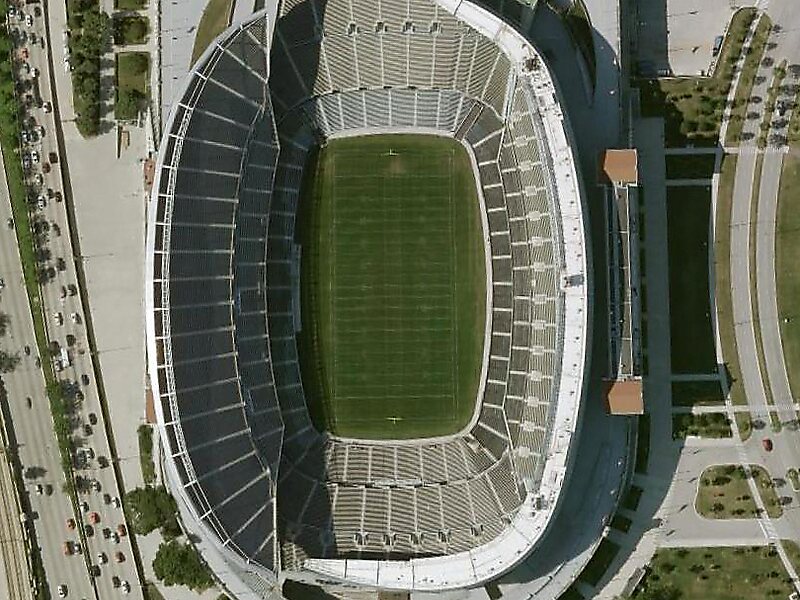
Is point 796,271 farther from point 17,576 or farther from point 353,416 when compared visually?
point 17,576

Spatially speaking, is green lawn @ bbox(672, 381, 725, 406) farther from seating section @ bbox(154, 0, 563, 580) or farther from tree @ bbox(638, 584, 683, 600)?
tree @ bbox(638, 584, 683, 600)

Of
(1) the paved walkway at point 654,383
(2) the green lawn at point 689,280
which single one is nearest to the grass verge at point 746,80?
(2) the green lawn at point 689,280

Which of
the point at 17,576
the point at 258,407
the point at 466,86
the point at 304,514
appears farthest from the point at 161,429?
the point at 466,86

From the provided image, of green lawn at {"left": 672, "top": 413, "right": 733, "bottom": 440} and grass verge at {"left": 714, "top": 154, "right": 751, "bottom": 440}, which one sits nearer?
green lawn at {"left": 672, "top": 413, "right": 733, "bottom": 440}

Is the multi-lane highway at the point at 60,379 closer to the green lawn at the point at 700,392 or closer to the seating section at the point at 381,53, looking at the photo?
the seating section at the point at 381,53

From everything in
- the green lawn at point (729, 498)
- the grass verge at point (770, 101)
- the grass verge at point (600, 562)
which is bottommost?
the grass verge at point (600, 562)

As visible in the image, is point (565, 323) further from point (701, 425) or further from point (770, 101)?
point (770, 101)

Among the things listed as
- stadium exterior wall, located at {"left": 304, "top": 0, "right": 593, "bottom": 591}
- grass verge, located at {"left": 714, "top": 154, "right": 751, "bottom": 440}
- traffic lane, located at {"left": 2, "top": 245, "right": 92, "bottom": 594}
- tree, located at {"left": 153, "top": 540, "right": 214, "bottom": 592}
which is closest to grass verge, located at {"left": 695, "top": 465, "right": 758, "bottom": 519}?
grass verge, located at {"left": 714, "top": 154, "right": 751, "bottom": 440}
